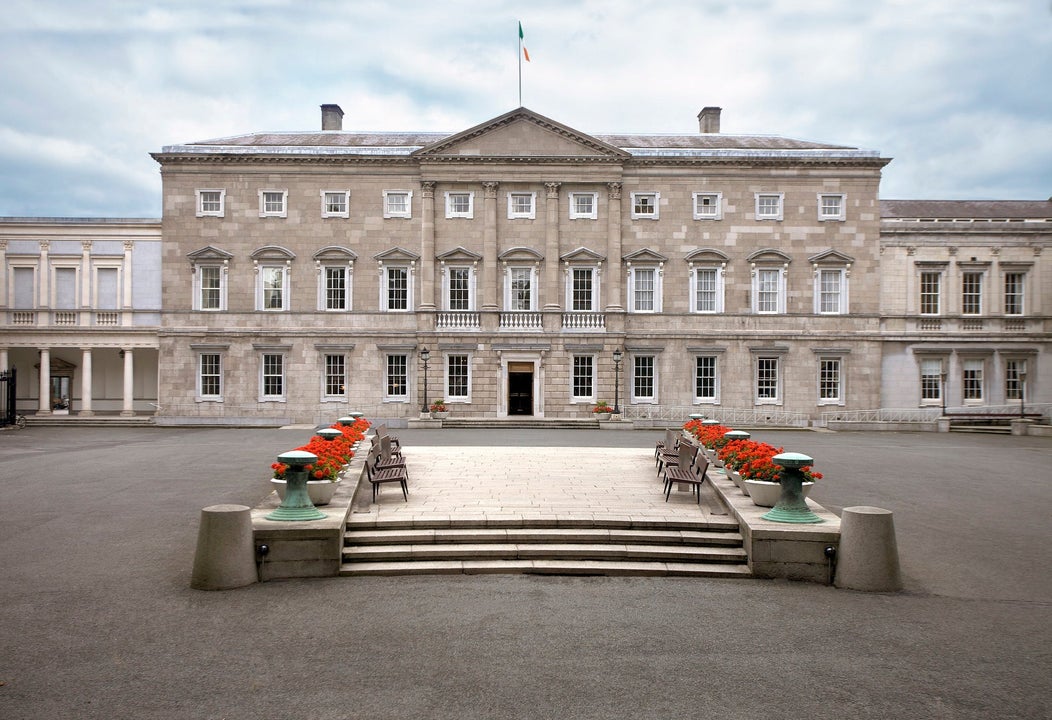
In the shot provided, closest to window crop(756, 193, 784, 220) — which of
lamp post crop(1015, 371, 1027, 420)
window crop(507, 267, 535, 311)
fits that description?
window crop(507, 267, 535, 311)

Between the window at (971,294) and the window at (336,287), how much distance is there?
3212cm

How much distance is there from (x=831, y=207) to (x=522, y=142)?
53.3 feet

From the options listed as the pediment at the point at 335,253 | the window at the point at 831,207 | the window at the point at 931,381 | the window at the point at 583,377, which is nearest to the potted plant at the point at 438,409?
the window at the point at 583,377

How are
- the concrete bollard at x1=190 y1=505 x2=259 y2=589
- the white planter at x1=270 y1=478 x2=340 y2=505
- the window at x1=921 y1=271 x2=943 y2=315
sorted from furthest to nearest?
the window at x1=921 y1=271 x2=943 y2=315, the white planter at x1=270 y1=478 x2=340 y2=505, the concrete bollard at x1=190 y1=505 x2=259 y2=589

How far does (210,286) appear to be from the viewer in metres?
39.4

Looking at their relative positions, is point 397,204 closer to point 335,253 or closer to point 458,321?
point 335,253

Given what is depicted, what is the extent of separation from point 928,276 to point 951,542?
107 ft

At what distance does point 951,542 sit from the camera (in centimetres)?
1220

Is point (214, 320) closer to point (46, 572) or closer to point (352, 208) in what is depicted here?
point (352, 208)

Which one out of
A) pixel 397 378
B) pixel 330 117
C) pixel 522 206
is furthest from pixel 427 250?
pixel 330 117

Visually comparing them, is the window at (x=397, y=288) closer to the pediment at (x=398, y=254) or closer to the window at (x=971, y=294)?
the pediment at (x=398, y=254)

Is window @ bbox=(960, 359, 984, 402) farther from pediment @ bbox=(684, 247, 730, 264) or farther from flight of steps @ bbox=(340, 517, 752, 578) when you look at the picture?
flight of steps @ bbox=(340, 517, 752, 578)

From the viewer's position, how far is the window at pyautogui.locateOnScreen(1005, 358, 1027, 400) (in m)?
39.8

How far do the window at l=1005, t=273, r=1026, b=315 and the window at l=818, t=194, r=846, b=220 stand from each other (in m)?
9.82
